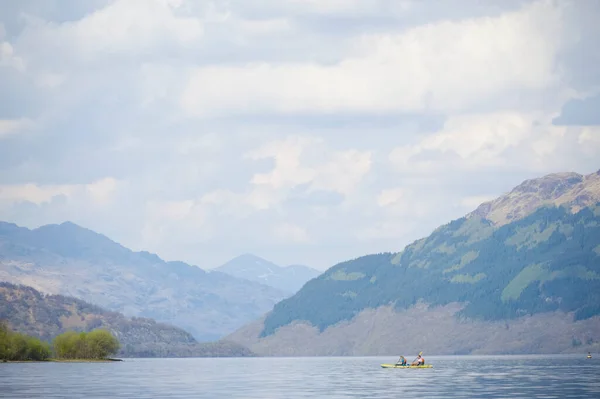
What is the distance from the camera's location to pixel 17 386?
19375cm

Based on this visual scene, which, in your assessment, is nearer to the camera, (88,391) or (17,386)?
(88,391)

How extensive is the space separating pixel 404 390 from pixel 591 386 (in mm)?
32083

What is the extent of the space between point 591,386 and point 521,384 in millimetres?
18062

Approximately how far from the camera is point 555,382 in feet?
652

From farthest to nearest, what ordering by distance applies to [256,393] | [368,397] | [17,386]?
[17,386] → [256,393] → [368,397]

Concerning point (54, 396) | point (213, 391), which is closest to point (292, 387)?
point (213, 391)

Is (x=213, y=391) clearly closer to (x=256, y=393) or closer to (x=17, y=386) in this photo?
(x=256, y=393)

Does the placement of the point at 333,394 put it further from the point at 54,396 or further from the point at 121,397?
the point at 54,396

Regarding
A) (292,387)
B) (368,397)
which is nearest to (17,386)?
(292,387)

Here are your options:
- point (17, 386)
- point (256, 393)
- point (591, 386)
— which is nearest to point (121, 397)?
point (256, 393)

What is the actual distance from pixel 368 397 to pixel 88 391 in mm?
51389

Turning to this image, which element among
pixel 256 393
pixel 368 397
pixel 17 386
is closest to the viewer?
pixel 368 397

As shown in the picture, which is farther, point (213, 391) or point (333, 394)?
point (213, 391)

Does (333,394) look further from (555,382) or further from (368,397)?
(555,382)
